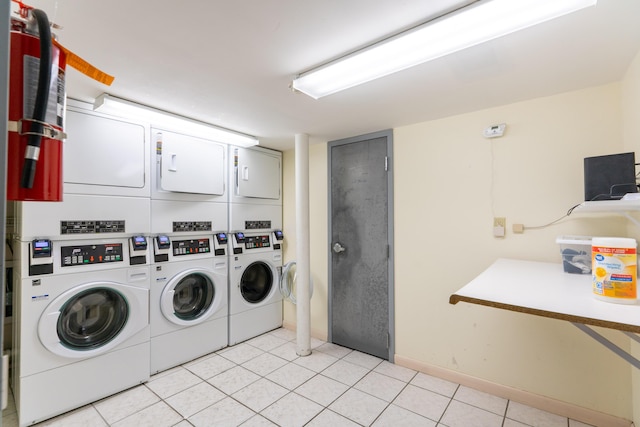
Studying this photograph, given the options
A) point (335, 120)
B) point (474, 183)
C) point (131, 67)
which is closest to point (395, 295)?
point (474, 183)

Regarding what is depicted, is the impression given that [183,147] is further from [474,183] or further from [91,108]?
[474,183]

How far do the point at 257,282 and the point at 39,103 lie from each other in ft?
10.3

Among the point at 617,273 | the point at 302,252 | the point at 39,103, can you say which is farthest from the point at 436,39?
the point at 302,252

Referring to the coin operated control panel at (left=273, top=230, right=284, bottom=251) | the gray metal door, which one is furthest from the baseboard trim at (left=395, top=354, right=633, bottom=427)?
the coin operated control panel at (left=273, top=230, right=284, bottom=251)

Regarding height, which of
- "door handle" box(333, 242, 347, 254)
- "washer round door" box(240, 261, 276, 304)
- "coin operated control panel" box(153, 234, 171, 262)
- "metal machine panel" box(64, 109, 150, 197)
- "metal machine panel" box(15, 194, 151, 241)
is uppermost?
"metal machine panel" box(64, 109, 150, 197)

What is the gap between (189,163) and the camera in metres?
2.81

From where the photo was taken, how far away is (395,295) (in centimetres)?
289

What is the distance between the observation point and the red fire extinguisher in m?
0.74

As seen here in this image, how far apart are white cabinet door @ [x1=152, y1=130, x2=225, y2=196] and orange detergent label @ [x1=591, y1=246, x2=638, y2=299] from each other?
2906mm

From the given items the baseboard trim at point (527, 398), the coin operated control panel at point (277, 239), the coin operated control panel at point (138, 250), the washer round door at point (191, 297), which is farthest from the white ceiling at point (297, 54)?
the baseboard trim at point (527, 398)

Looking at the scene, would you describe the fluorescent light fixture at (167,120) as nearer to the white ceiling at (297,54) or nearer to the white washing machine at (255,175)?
the white ceiling at (297,54)

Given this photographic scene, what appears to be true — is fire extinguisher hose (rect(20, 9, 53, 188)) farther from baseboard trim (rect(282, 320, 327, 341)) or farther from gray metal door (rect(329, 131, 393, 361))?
baseboard trim (rect(282, 320, 327, 341))

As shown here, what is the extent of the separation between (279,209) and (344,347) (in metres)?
1.86

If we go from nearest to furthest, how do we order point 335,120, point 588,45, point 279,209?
point 588,45, point 335,120, point 279,209
